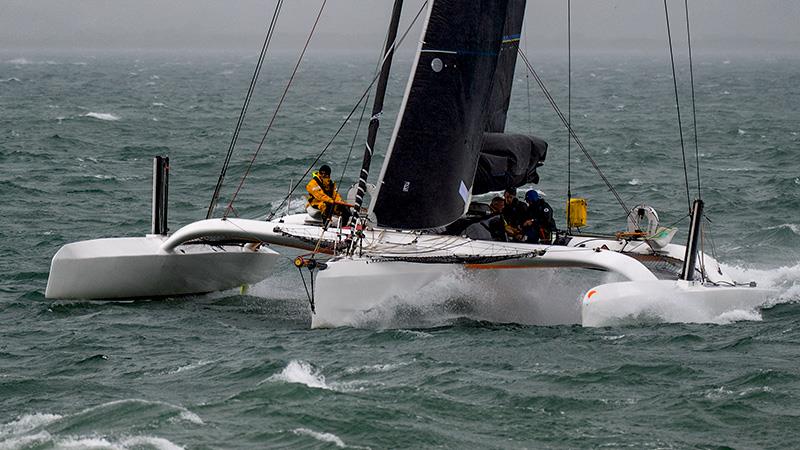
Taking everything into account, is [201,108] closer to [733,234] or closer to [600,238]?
[733,234]

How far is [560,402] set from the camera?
9422mm

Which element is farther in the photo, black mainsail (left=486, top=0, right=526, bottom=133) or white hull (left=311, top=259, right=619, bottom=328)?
black mainsail (left=486, top=0, right=526, bottom=133)

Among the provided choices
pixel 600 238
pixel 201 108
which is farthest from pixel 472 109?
pixel 201 108

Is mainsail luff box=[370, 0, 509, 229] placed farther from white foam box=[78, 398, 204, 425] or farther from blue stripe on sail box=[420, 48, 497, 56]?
white foam box=[78, 398, 204, 425]

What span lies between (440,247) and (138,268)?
3.24m

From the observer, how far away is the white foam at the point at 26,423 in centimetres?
872

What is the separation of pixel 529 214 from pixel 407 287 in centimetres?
195

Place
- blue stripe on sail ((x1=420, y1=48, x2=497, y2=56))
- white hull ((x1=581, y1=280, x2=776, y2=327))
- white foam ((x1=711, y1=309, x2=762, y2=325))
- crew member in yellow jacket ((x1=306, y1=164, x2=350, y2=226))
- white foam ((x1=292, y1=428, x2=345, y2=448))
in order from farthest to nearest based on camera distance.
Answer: crew member in yellow jacket ((x1=306, y1=164, x2=350, y2=226)) < white foam ((x1=711, y1=309, x2=762, y2=325)) < blue stripe on sail ((x1=420, y1=48, x2=497, y2=56)) < white hull ((x1=581, y1=280, x2=776, y2=327)) < white foam ((x1=292, y1=428, x2=345, y2=448))

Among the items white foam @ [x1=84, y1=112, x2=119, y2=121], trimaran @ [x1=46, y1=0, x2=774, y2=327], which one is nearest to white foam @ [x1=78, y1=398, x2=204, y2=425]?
trimaran @ [x1=46, y1=0, x2=774, y2=327]

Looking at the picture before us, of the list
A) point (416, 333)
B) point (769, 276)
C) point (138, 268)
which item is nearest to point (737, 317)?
point (769, 276)

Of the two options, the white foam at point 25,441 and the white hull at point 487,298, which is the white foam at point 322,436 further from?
the white hull at point 487,298

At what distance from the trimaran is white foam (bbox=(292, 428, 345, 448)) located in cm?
312

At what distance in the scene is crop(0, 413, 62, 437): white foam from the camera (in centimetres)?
872

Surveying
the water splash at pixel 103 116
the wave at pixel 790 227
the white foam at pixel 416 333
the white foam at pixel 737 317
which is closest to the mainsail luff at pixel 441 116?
the white foam at pixel 416 333
